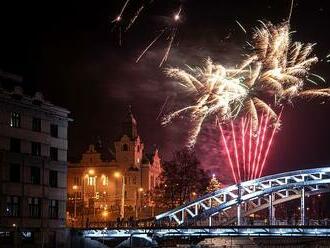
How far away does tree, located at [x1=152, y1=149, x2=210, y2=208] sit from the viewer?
104 meters

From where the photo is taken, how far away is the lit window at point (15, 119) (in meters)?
66.8

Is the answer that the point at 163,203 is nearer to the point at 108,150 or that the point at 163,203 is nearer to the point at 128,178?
the point at 128,178

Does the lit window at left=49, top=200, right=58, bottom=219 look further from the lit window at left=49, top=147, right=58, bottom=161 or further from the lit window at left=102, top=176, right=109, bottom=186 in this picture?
the lit window at left=102, top=176, right=109, bottom=186

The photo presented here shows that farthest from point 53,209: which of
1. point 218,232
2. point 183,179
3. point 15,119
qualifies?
point 183,179

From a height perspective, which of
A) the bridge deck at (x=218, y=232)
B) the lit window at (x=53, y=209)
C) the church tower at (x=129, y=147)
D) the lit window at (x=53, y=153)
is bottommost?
the bridge deck at (x=218, y=232)

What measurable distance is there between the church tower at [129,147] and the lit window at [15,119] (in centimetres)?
9683

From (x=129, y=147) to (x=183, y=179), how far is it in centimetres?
6215

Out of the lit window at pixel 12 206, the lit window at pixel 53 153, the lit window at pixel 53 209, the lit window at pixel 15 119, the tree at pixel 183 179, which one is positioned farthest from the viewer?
the tree at pixel 183 179

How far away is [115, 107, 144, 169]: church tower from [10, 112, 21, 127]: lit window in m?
96.8

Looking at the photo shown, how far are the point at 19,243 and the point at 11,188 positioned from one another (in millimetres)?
5105

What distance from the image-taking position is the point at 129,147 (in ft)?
543

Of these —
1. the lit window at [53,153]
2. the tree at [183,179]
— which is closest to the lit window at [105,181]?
the tree at [183,179]

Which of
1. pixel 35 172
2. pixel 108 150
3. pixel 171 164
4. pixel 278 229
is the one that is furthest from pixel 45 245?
pixel 108 150

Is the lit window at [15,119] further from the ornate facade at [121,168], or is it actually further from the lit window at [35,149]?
the ornate facade at [121,168]
